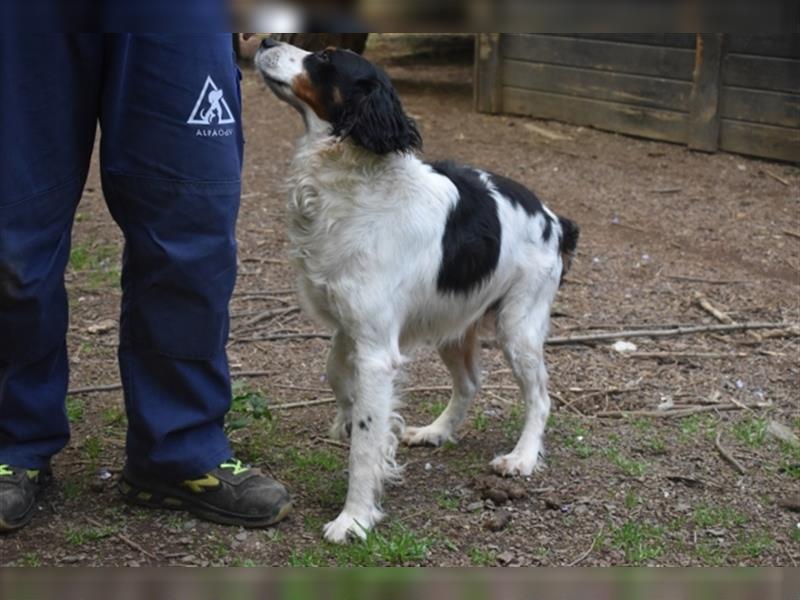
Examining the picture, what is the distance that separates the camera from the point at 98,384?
17.7 feet

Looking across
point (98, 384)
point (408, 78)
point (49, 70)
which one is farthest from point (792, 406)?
point (408, 78)

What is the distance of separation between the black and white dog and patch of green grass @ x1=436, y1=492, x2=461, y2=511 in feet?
0.71

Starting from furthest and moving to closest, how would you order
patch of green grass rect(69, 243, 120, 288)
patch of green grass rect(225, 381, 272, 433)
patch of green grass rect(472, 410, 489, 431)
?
patch of green grass rect(69, 243, 120, 288) → patch of green grass rect(472, 410, 489, 431) → patch of green grass rect(225, 381, 272, 433)

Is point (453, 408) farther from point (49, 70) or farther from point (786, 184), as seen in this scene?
point (786, 184)

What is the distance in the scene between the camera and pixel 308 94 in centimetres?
419

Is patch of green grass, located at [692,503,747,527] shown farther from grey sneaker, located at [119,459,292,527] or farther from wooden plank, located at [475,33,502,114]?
wooden plank, located at [475,33,502,114]

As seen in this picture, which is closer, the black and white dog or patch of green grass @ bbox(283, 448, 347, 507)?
the black and white dog

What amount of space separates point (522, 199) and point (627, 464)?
1.14 meters

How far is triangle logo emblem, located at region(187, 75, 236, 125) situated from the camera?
367 centimetres

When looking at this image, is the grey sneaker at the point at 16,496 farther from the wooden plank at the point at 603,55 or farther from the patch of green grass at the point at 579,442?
the wooden plank at the point at 603,55

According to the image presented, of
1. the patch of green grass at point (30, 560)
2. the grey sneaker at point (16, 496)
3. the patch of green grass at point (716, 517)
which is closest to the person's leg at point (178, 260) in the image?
the grey sneaker at point (16, 496)

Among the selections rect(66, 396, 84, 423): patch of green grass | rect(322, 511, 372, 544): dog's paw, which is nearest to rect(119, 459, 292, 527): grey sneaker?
rect(322, 511, 372, 544): dog's paw

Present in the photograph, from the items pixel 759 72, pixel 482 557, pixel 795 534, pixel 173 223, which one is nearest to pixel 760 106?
pixel 759 72

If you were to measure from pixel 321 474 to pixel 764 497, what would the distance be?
170cm
